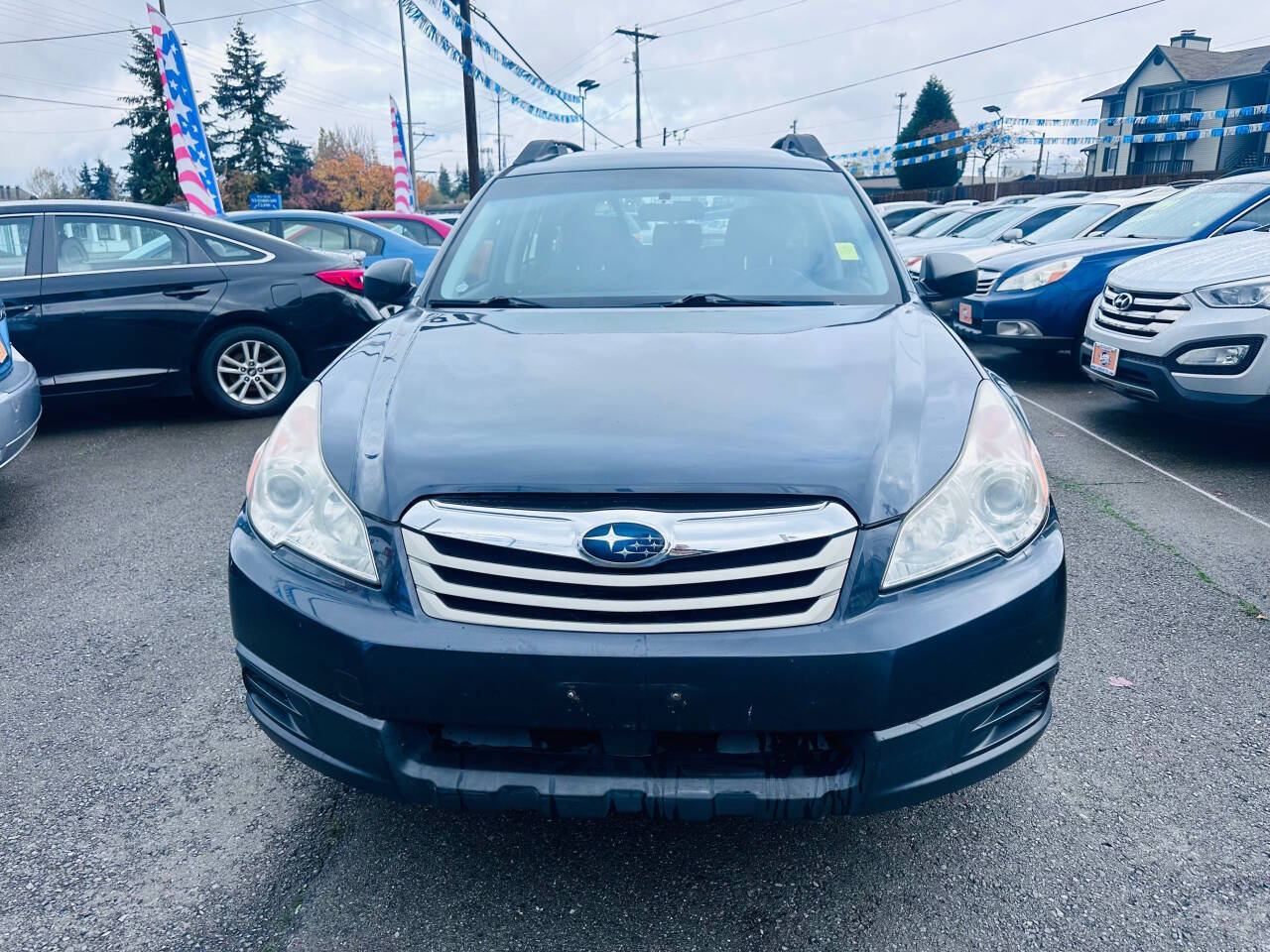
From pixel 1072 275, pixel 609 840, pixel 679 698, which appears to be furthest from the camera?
pixel 1072 275

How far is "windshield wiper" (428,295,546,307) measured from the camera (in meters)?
2.88

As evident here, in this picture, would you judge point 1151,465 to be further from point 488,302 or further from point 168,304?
point 168,304

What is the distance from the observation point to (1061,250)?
784cm

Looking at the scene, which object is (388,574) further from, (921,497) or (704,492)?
(921,497)

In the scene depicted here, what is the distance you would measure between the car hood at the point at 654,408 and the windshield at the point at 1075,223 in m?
7.87

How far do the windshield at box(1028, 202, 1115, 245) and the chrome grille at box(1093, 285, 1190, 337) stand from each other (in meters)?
3.57

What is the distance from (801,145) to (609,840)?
309 centimetres

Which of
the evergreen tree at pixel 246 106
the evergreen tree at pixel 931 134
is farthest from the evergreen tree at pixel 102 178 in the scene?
the evergreen tree at pixel 931 134

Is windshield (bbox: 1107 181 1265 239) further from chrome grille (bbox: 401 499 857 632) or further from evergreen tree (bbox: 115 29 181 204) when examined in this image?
evergreen tree (bbox: 115 29 181 204)

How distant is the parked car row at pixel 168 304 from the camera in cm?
594

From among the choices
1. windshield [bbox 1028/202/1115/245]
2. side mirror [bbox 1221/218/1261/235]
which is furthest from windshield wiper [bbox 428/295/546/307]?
windshield [bbox 1028/202/1115/245]

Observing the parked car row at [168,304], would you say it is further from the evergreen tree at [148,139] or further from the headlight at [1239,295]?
the evergreen tree at [148,139]

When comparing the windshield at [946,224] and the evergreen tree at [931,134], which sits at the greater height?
the evergreen tree at [931,134]

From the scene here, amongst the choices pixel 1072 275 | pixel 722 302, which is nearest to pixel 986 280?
pixel 1072 275
